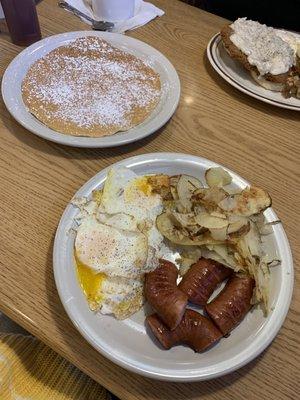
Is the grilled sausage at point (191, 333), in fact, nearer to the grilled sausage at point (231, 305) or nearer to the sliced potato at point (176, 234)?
the grilled sausage at point (231, 305)

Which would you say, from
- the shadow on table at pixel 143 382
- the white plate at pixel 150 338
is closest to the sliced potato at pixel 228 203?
the white plate at pixel 150 338

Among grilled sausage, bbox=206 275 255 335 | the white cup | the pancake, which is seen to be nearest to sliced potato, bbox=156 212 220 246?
grilled sausage, bbox=206 275 255 335

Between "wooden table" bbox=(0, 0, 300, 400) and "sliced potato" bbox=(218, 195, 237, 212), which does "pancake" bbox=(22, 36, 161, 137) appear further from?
"sliced potato" bbox=(218, 195, 237, 212)

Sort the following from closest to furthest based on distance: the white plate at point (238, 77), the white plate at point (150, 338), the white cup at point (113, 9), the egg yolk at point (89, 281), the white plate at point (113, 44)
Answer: the white plate at point (150, 338) → the egg yolk at point (89, 281) → the white plate at point (113, 44) → the white plate at point (238, 77) → the white cup at point (113, 9)

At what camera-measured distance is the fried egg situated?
3.26 ft

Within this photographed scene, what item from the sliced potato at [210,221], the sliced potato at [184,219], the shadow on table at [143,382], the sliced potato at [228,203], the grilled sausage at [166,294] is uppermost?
the sliced potato at [228,203]

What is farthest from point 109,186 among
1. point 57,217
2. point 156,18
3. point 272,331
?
point 156,18

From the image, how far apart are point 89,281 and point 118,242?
0.39 feet

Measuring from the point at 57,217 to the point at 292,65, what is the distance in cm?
105

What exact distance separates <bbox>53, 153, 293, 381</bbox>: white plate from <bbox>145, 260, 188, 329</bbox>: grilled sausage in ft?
0.26

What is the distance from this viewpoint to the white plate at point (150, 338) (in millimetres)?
881

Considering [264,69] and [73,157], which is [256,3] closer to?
[264,69]

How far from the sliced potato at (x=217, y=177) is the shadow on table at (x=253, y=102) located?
1.67 ft

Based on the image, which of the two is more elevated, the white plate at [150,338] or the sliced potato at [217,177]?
the sliced potato at [217,177]
